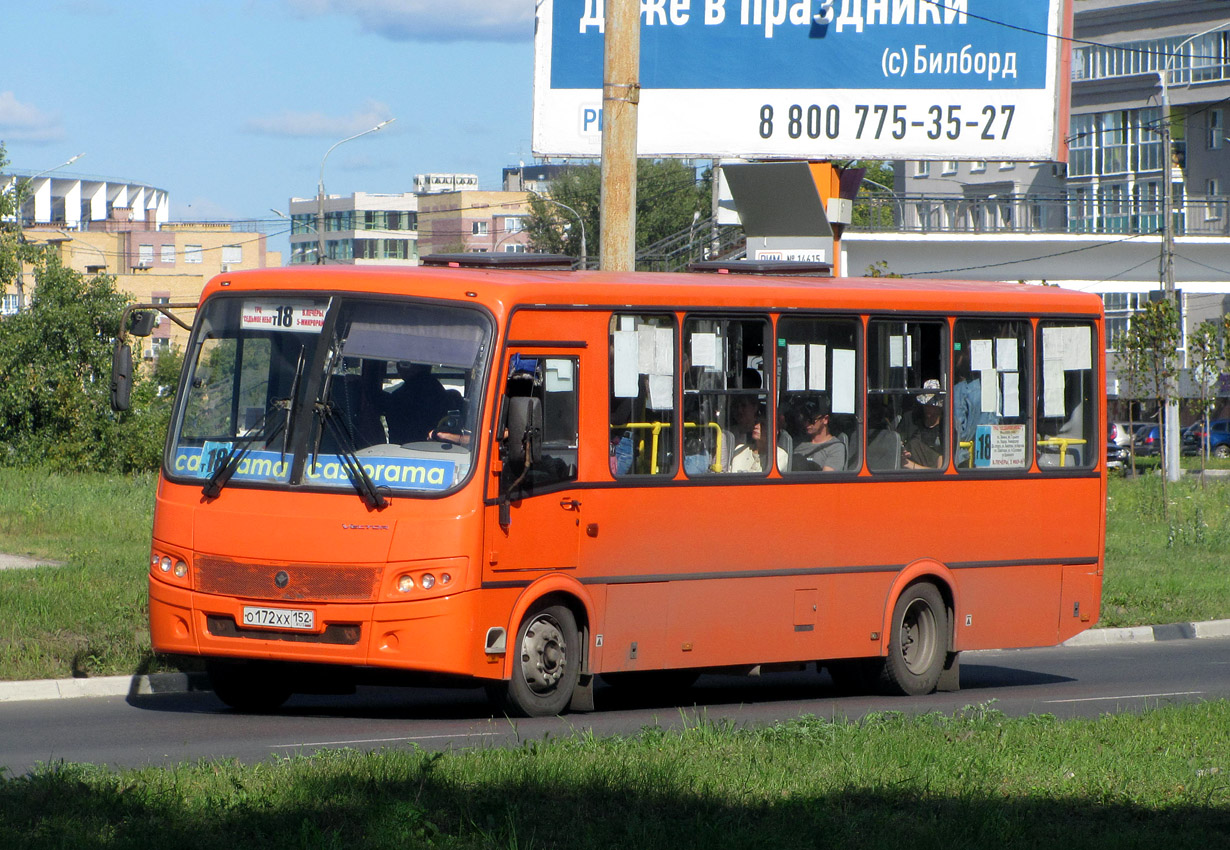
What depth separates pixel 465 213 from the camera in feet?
482

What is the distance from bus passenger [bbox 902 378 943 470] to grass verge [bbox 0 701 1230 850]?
4163 millimetres

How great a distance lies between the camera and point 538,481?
34.0 ft

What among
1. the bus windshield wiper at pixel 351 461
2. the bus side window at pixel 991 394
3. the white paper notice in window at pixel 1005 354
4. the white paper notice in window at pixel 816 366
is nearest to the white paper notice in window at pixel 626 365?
the white paper notice in window at pixel 816 366

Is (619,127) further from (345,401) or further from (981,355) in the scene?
(345,401)

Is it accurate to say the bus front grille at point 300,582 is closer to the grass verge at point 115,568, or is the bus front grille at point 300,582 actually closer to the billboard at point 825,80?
the grass verge at point 115,568

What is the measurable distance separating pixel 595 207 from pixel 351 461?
77.5 metres

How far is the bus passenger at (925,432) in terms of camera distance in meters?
12.5

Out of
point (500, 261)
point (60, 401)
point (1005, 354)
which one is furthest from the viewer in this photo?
point (60, 401)

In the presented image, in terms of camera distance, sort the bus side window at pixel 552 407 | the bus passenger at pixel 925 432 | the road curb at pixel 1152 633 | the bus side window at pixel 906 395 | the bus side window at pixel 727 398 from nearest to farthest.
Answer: the bus side window at pixel 552 407 → the bus side window at pixel 727 398 → the bus side window at pixel 906 395 → the bus passenger at pixel 925 432 → the road curb at pixel 1152 633

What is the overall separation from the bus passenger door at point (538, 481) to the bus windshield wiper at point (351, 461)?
0.64 metres

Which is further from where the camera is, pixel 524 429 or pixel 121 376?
pixel 121 376

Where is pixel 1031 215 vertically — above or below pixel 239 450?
above

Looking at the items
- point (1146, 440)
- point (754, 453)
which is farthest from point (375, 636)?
point (1146, 440)

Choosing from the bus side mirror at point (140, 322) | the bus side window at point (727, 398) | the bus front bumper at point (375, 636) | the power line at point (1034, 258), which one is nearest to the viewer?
the bus front bumper at point (375, 636)
